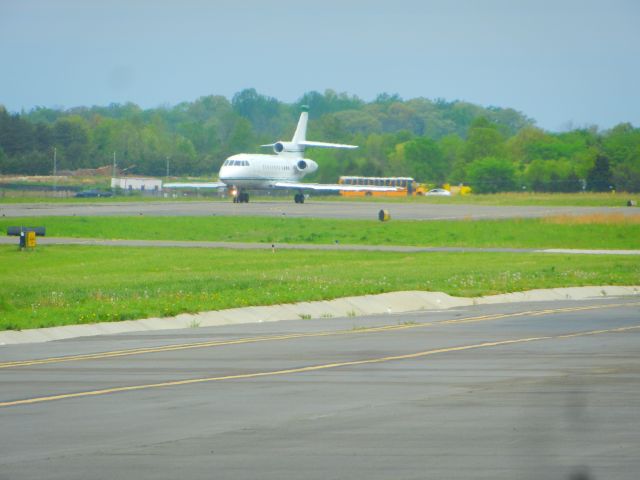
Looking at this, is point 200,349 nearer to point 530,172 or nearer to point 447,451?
point 447,451

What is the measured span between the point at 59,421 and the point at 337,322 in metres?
13.7

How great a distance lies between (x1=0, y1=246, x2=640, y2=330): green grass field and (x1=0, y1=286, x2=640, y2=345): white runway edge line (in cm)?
35

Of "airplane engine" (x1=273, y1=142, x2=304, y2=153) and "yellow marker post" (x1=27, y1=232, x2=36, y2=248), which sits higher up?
"airplane engine" (x1=273, y1=142, x2=304, y2=153)

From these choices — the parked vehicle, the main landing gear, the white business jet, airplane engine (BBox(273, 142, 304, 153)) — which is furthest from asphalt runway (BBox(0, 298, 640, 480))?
the parked vehicle

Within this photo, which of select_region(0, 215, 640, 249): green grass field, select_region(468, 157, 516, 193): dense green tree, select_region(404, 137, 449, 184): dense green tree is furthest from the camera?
select_region(404, 137, 449, 184): dense green tree

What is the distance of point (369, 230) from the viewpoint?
63812mm

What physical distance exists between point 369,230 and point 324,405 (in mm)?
49216

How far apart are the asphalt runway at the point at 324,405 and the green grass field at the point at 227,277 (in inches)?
141

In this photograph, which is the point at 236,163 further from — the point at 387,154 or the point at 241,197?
the point at 387,154

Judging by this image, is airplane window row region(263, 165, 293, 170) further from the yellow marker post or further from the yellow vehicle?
the yellow marker post

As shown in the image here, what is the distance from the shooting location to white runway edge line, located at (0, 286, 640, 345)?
23594 mm

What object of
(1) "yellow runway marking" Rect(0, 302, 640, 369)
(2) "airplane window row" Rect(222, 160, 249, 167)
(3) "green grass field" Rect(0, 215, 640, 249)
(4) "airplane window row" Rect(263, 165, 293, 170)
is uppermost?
Answer: (2) "airplane window row" Rect(222, 160, 249, 167)

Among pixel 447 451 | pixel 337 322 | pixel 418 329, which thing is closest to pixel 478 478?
pixel 447 451

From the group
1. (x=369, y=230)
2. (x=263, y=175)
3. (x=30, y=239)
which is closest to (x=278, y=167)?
(x=263, y=175)
